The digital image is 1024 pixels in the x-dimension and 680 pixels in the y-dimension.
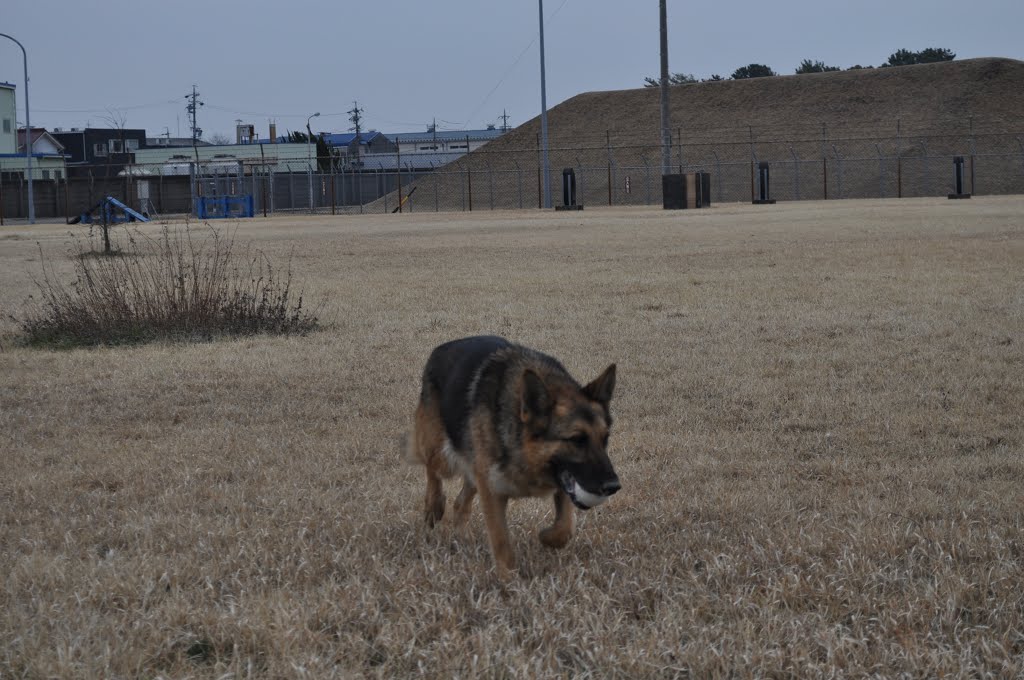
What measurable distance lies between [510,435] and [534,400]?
23 cm

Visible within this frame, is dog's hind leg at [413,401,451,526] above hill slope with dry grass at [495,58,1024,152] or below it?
below

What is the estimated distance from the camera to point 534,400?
4.38 meters

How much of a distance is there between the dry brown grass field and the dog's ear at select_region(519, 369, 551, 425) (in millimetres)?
611

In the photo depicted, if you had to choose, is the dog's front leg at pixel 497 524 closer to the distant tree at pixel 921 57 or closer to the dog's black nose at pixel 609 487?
the dog's black nose at pixel 609 487

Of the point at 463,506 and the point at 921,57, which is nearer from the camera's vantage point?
the point at 463,506

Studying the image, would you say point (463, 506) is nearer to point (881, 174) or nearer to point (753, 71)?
point (881, 174)

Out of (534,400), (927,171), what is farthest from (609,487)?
(927,171)

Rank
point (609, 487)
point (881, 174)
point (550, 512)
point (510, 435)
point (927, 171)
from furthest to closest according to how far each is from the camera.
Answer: point (927, 171) < point (881, 174) < point (550, 512) < point (510, 435) < point (609, 487)

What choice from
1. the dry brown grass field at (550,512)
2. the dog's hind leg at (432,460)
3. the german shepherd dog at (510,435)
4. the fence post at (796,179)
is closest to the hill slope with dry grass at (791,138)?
Answer: the fence post at (796,179)

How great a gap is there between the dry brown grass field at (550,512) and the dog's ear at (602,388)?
64 centimetres

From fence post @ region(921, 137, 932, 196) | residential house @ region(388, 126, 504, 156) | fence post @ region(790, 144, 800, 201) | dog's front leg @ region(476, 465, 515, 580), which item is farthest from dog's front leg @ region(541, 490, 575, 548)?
residential house @ region(388, 126, 504, 156)

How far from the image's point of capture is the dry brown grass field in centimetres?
381

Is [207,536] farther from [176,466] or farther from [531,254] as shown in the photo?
[531,254]

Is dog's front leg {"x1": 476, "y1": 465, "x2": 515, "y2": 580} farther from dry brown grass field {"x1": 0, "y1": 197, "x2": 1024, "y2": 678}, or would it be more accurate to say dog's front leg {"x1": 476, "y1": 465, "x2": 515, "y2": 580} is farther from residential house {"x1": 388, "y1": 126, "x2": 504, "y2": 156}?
residential house {"x1": 388, "y1": 126, "x2": 504, "y2": 156}
